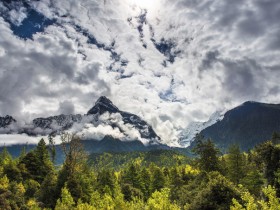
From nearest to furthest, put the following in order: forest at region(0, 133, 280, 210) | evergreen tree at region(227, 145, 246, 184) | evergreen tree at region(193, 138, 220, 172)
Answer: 1. forest at region(0, 133, 280, 210)
2. evergreen tree at region(193, 138, 220, 172)
3. evergreen tree at region(227, 145, 246, 184)

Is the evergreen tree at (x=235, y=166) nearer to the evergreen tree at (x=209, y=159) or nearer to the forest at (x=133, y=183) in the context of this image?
the forest at (x=133, y=183)

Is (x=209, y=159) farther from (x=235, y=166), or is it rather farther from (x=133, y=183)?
(x=133, y=183)

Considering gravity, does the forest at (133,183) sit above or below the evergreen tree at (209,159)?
below

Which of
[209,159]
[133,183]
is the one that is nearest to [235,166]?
[209,159]

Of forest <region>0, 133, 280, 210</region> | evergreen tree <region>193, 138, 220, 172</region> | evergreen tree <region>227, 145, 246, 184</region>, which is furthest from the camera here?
evergreen tree <region>227, 145, 246, 184</region>

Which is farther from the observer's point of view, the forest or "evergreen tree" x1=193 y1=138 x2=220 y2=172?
"evergreen tree" x1=193 y1=138 x2=220 y2=172

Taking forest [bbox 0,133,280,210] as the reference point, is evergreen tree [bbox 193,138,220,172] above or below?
above

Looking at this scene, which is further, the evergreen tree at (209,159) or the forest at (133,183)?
the evergreen tree at (209,159)

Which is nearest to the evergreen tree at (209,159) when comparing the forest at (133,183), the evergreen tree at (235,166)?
the forest at (133,183)

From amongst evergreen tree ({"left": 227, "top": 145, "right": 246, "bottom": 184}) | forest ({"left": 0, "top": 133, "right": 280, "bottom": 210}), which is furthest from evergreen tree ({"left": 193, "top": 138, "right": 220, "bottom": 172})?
evergreen tree ({"left": 227, "top": 145, "right": 246, "bottom": 184})

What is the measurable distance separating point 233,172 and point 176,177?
968 inches

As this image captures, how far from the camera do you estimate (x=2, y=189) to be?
155 ft

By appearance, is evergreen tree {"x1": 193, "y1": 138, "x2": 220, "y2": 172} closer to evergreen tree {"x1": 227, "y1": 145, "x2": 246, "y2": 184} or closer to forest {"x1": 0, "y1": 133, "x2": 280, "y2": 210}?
forest {"x1": 0, "y1": 133, "x2": 280, "y2": 210}

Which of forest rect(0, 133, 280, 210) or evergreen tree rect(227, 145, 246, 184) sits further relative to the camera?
evergreen tree rect(227, 145, 246, 184)
